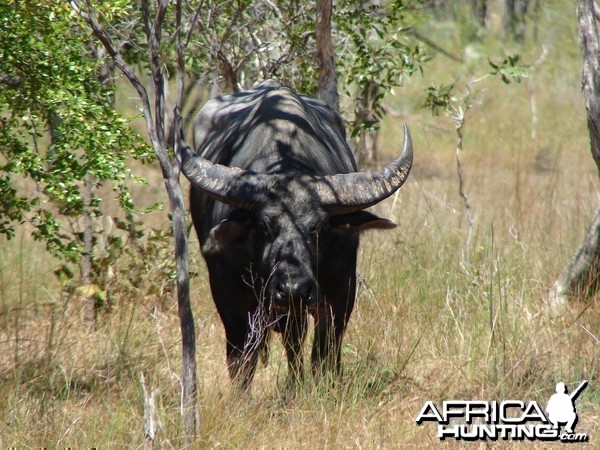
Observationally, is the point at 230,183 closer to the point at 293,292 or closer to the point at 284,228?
the point at 284,228

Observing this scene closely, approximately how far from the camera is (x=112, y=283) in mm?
6449

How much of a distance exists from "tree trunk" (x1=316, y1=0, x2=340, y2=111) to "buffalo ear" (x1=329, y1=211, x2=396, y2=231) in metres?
1.94

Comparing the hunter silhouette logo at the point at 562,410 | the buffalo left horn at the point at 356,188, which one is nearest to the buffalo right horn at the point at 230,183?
the buffalo left horn at the point at 356,188

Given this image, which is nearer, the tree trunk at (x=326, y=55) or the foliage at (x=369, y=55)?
the tree trunk at (x=326, y=55)

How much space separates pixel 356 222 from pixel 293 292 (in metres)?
0.74

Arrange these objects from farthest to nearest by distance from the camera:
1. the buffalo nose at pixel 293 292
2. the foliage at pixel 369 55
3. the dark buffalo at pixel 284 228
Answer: the foliage at pixel 369 55 → the dark buffalo at pixel 284 228 → the buffalo nose at pixel 293 292

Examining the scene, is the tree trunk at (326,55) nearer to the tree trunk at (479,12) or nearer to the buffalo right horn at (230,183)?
the buffalo right horn at (230,183)

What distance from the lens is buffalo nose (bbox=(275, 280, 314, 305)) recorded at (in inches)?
168

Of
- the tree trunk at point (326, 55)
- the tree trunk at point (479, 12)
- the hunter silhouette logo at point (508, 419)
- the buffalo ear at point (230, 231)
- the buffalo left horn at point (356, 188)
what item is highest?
the tree trunk at point (479, 12)

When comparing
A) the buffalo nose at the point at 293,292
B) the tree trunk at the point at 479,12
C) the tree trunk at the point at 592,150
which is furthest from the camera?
the tree trunk at the point at 479,12

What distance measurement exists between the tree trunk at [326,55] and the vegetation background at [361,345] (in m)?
1.38

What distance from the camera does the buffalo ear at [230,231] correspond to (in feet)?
15.3

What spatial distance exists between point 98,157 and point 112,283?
7.16 feet

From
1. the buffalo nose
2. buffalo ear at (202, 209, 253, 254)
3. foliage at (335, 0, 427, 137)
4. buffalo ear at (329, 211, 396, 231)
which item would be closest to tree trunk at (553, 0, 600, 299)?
foliage at (335, 0, 427, 137)
